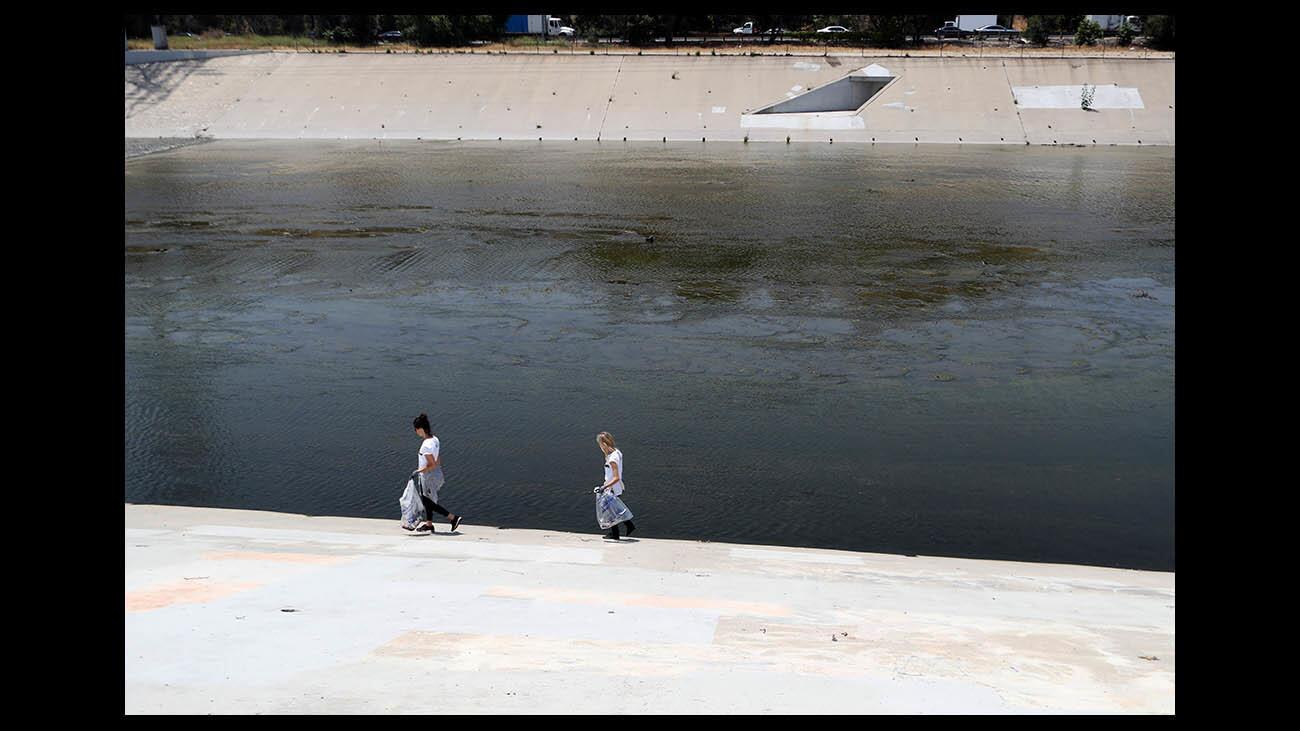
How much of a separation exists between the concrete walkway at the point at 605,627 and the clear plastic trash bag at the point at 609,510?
27cm

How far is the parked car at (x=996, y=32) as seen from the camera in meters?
77.6

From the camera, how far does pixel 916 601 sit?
409 inches

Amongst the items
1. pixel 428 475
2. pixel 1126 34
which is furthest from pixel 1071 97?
pixel 428 475

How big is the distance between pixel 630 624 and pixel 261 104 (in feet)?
185

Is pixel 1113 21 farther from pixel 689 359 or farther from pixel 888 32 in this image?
pixel 689 359

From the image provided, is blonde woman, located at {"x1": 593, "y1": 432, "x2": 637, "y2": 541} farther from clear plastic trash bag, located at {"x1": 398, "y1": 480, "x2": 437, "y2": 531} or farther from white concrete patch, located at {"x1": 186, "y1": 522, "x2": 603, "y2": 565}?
clear plastic trash bag, located at {"x1": 398, "y1": 480, "x2": 437, "y2": 531}

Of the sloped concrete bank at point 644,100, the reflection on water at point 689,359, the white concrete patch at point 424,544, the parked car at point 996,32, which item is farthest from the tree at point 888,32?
the white concrete patch at point 424,544

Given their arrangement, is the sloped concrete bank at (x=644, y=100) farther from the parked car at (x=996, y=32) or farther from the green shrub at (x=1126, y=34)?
the parked car at (x=996, y=32)

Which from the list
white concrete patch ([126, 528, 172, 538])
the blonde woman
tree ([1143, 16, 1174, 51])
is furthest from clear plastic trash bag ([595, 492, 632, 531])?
tree ([1143, 16, 1174, 51])

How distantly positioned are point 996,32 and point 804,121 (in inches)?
1154

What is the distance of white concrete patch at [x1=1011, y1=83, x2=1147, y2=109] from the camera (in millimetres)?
56375
